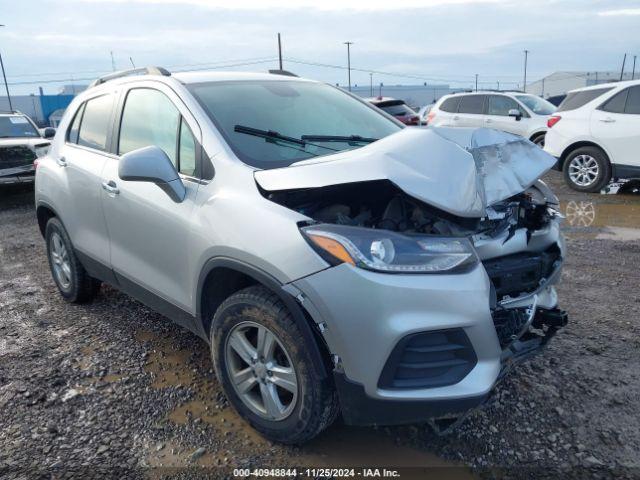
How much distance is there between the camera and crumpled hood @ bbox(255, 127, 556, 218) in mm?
2293

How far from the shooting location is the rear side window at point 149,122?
3.11 m

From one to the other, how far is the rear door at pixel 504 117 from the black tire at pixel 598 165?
3235 mm

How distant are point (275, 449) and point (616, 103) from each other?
838cm

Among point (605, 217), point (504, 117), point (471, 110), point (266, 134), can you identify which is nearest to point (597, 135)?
point (605, 217)

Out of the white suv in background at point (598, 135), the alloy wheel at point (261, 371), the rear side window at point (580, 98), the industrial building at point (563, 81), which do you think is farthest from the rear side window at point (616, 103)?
the industrial building at point (563, 81)

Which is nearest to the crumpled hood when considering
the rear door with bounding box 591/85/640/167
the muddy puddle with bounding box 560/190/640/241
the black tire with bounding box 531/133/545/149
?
the muddy puddle with bounding box 560/190/640/241

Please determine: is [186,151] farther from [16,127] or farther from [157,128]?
[16,127]

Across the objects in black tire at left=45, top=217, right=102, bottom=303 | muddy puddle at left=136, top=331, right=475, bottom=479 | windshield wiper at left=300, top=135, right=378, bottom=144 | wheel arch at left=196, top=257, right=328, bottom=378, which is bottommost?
muddy puddle at left=136, top=331, right=475, bottom=479

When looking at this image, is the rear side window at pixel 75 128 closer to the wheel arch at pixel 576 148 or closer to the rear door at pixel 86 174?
the rear door at pixel 86 174

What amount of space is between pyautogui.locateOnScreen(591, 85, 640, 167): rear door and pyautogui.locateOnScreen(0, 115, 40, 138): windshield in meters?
10.3

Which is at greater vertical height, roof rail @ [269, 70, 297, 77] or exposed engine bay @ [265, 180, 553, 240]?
roof rail @ [269, 70, 297, 77]

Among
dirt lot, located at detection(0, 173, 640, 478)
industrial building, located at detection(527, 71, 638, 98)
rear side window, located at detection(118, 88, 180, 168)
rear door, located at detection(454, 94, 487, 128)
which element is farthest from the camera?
industrial building, located at detection(527, 71, 638, 98)

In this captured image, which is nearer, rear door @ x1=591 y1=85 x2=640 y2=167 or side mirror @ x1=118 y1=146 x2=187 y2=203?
side mirror @ x1=118 y1=146 x2=187 y2=203

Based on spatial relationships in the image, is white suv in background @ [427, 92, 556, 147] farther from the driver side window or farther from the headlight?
the headlight
